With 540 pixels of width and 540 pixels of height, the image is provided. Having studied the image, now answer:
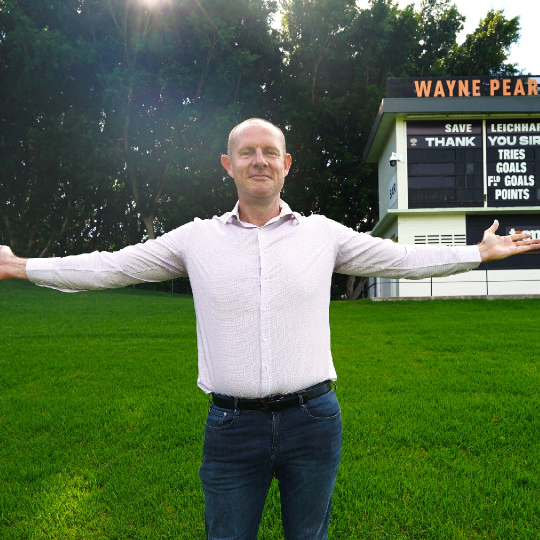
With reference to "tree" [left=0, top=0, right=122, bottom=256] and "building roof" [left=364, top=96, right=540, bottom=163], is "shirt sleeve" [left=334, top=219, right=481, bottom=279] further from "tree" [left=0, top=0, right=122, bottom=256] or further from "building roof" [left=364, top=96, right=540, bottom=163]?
"tree" [left=0, top=0, right=122, bottom=256]

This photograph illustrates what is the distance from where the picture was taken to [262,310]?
8.23 ft

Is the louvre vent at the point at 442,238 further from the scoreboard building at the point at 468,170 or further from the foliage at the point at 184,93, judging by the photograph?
the foliage at the point at 184,93

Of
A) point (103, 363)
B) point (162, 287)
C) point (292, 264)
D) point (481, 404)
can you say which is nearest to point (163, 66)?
point (162, 287)

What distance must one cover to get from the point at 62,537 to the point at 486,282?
20.8 metres

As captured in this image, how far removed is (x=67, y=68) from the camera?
113 ft

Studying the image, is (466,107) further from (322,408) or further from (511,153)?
(322,408)

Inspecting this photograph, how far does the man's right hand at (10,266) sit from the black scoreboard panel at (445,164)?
2180 cm

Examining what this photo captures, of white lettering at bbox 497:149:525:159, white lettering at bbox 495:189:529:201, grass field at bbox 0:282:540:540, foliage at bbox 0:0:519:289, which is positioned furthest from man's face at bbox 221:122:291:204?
foliage at bbox 0:0:519:289

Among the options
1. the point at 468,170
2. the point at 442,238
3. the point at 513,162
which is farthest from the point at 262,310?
the point at 513,162

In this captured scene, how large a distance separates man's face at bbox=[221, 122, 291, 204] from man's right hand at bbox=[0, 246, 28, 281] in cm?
112

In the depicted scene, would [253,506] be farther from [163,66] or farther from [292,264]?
[163,66]

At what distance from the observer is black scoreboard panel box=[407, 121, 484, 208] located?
22.9m

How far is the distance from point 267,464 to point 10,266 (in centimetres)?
154

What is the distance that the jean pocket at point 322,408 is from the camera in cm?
253
